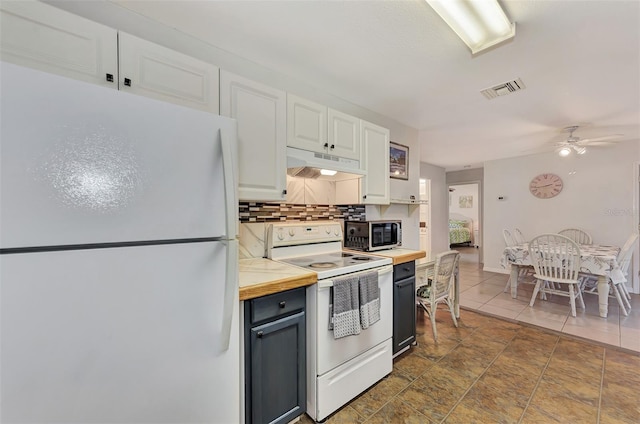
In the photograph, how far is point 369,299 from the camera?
176 centimetres

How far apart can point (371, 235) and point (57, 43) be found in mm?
2132

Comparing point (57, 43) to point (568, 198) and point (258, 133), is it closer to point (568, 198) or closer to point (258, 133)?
point (258, 133)

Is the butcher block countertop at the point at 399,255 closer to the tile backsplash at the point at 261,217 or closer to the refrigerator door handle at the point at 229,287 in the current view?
the tile backsplash at the point at 261,217

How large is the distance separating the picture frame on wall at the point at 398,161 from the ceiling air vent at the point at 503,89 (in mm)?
980

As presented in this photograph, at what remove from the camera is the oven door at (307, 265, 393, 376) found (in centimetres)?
154

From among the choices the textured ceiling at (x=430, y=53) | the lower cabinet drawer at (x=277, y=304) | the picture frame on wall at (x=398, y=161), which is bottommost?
the lower cabinet drawer at (x=277, y=304)

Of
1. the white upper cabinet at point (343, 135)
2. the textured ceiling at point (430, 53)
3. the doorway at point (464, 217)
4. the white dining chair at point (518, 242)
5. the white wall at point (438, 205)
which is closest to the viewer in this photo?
the textured ceiling at point (430, 53)

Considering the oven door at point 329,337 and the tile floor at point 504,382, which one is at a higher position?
the oven door at point 329,337

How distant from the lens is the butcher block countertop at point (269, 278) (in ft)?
4.21

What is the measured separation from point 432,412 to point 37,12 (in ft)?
9.19

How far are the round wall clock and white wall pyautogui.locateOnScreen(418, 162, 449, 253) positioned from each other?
1705 mm

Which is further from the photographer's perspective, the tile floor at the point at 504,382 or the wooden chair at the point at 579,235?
the wooden chair at the point at 579,235

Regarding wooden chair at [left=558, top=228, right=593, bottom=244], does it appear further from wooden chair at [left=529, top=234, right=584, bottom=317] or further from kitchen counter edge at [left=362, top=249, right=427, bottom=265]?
kitchen counter edge at [left=362, top=249, right=427, bottom=265]

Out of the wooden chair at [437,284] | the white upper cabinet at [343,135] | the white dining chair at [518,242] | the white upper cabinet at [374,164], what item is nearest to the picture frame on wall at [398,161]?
the white upper cabinet at [374,164]
